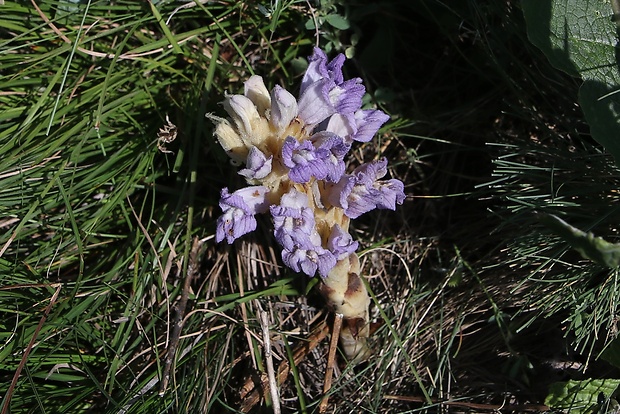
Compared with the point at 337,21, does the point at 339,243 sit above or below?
below

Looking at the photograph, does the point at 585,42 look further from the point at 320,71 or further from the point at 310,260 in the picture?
the point at 310,260

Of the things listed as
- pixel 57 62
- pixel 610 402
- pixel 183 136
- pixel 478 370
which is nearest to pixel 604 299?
pixel 610 402

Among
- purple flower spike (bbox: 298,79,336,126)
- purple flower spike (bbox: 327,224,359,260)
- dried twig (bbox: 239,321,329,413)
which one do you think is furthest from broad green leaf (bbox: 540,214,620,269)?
dried twig (bbox: 239,321,329,413)

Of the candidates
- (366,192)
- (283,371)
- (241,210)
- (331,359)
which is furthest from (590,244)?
(283,371)

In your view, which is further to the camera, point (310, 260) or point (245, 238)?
point (245, 238)

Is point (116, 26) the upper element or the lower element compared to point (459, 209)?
upper

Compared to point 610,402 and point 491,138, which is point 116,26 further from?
point 610,402

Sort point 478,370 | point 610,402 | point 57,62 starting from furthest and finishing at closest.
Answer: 1. point 57,62
2. point 478,370
3. point 610,402
